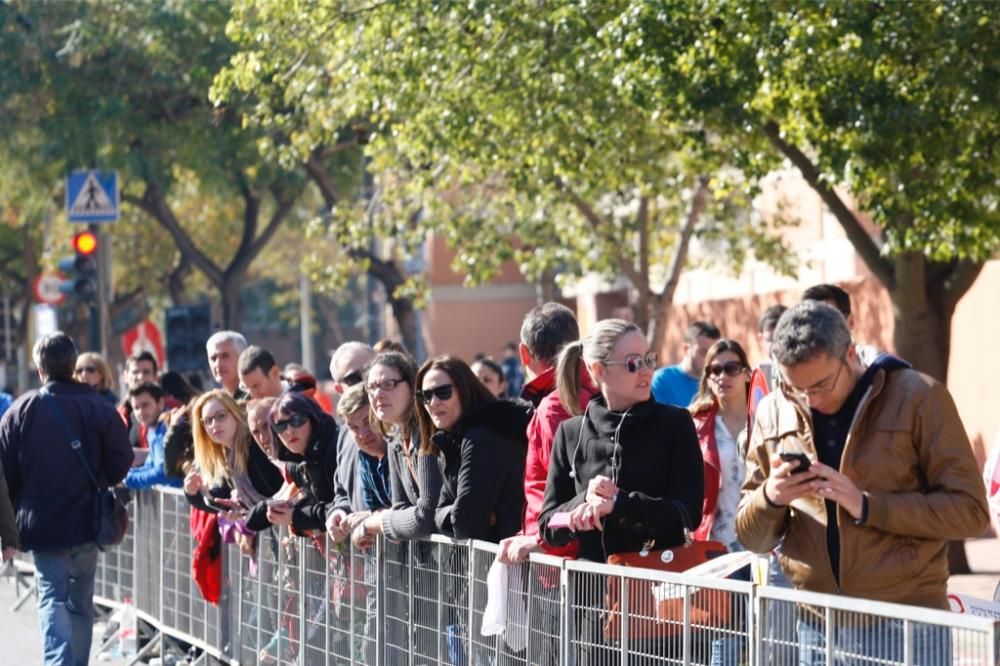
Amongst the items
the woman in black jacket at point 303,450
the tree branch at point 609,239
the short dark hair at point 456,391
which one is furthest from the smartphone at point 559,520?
the tree branch at point 609,239

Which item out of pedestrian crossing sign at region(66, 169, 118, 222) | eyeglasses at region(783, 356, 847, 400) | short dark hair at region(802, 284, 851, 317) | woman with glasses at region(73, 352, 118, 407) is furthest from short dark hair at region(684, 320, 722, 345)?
pedestrian crossing sign at region(66, 169, 118, 222)

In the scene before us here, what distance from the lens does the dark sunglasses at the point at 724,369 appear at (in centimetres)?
912

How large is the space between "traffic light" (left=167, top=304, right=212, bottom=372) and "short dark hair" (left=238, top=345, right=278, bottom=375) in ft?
31.9

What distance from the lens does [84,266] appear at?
2089cm

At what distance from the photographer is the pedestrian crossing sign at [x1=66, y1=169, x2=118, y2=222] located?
2058 centimetres

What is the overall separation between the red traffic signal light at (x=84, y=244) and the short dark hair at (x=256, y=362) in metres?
10.6

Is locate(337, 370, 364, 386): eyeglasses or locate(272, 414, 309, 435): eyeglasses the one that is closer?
locate(272, 414, 309, 435): eyeglasses

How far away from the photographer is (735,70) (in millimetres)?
12539

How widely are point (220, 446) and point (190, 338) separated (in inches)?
422

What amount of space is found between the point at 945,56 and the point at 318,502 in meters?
5.86

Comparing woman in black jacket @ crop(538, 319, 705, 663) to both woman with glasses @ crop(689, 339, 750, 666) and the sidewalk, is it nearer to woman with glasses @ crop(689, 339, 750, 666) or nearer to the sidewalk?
woman with glasses @ crop(689, 339, 750, 666)

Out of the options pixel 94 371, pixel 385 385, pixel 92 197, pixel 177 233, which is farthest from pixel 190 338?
pixel 385 385

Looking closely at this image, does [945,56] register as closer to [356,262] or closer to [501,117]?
[501,117]

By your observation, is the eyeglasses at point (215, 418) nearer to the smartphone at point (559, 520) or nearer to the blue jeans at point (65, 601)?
the blue jeans at point (65, 601)
